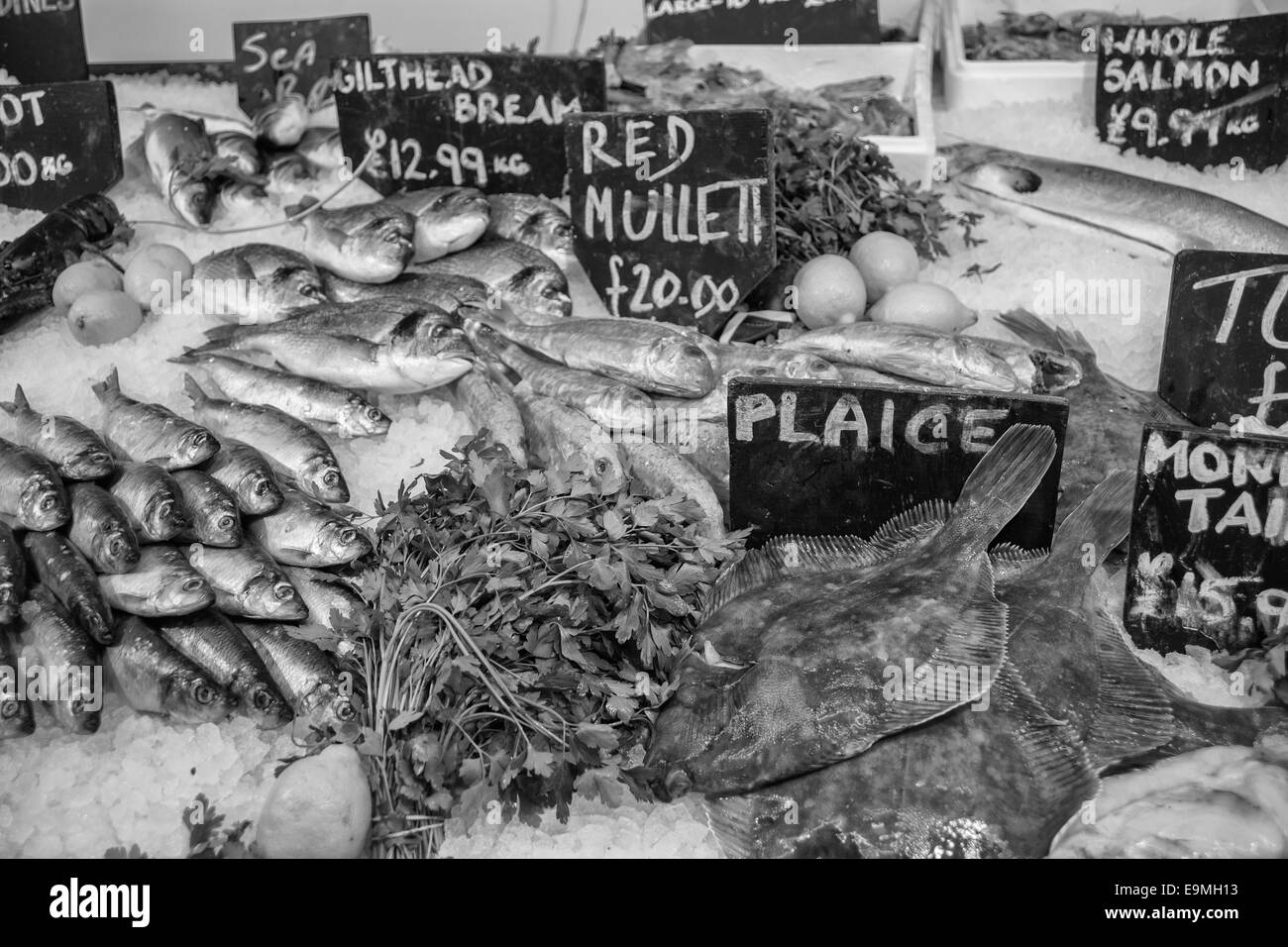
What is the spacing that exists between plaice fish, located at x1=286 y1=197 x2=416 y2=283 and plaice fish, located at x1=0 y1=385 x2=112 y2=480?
1022 mm

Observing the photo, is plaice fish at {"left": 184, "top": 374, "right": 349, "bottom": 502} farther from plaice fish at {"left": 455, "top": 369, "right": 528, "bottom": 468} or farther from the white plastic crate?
the white plastic crate

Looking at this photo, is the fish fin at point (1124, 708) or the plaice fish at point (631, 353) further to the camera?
the plaice fish at point (631, 353)

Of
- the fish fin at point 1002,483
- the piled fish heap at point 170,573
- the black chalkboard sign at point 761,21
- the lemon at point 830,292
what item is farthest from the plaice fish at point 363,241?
the fish fin at point 1002,483

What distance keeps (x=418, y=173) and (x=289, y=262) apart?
599mm

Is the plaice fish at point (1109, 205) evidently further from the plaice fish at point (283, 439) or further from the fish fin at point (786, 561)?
the plaice fish at point (283, 439)

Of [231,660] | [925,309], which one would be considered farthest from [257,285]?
[925,309]

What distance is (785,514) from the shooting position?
8.33 feet

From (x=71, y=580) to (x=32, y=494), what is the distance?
27cm

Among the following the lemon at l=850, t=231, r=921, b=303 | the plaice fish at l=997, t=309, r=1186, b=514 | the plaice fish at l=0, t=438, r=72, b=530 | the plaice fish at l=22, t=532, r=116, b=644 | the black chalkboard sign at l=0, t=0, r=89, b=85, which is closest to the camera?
the plaice fish at l=22, t=532, r=116, b=644

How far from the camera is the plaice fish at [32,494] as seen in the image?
247 cm

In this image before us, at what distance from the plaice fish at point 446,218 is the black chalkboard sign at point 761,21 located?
1.58 m

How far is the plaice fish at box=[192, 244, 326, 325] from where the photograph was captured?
3.38 m

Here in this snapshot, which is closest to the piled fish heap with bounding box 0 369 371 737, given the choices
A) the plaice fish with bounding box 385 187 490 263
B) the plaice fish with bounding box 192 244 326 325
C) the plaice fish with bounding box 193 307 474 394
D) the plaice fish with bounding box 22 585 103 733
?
the plaice fish with bounding box 22 585 103 733
